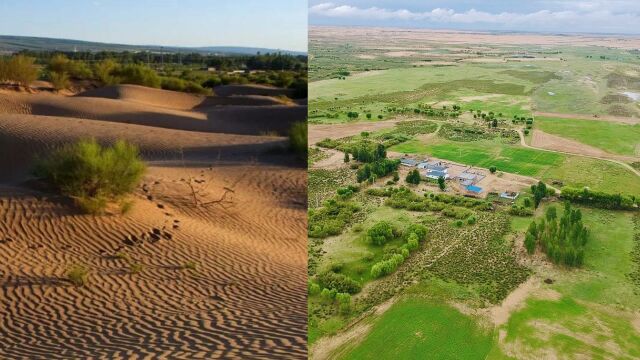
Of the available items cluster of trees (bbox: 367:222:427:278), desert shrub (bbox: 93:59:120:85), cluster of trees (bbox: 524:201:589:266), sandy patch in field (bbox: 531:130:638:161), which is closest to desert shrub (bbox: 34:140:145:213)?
cluster of trees (bbox: 367:222:427:278)

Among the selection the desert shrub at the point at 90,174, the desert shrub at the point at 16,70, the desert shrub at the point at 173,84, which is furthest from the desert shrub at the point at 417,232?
the desert shrub at the point at 173,84

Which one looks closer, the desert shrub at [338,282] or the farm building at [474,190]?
the desert shrub at [338,282]

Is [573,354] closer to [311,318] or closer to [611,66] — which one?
[311,318]

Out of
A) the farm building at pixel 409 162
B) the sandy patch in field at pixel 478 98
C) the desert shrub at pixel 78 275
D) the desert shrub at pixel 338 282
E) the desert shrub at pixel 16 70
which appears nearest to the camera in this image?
the desert shrub at pixel 338 282

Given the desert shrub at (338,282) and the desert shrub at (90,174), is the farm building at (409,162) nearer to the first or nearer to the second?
the desert shrub at (338,282)

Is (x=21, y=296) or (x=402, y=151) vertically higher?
(x=402, y=151)

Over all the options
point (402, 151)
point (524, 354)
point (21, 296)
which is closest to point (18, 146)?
point (21, 296)

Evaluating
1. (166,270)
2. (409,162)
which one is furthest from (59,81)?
(409,162)
